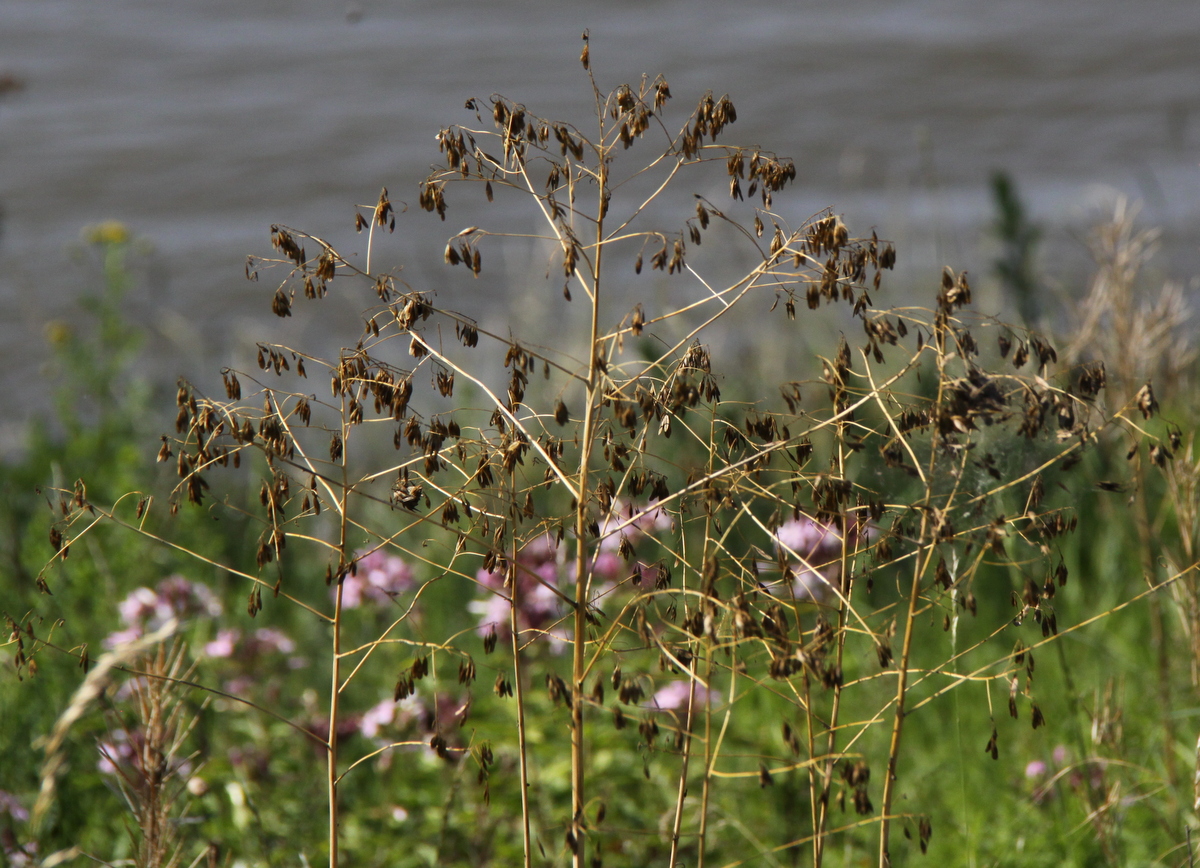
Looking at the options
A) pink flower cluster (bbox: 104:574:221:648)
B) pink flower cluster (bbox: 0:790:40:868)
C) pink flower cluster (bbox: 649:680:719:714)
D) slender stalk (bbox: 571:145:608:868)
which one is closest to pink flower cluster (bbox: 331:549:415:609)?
pink flower cluster (bbox: 104:574:221:648)

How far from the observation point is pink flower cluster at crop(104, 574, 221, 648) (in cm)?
295

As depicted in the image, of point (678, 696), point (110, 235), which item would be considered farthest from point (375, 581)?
point (110, 235)

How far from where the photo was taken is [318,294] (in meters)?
1.38

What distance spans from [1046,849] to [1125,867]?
250mm

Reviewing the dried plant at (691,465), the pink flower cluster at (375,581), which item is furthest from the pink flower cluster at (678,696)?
the dried plant at (691,465)

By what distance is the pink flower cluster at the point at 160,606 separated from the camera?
2.95 metres

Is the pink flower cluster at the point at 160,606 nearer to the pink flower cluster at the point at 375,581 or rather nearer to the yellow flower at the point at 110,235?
the pink flower cluster at the point at 375,581

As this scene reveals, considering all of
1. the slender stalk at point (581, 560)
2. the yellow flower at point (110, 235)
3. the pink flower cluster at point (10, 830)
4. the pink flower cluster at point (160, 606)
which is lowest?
the pink flower cluster at point (10, 830)

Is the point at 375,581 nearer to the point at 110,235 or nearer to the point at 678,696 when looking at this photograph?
the point at 678,696

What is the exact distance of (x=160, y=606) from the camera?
9.75 feet

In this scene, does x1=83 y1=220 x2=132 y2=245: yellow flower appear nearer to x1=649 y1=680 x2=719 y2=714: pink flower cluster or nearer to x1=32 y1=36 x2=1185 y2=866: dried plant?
x1=649 y1=680 x2=719 y2=714: pink flower cluster

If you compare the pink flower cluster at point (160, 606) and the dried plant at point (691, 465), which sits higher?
the dried plant at point (691, 465)

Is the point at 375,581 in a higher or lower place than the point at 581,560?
lower

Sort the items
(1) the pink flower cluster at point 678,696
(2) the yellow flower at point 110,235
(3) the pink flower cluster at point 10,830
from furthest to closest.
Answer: (2) the yellow flower at point 110,235 < (1) the pink flower cluster at point 678,696 < (3) the pink flower cluster at point 10,830
